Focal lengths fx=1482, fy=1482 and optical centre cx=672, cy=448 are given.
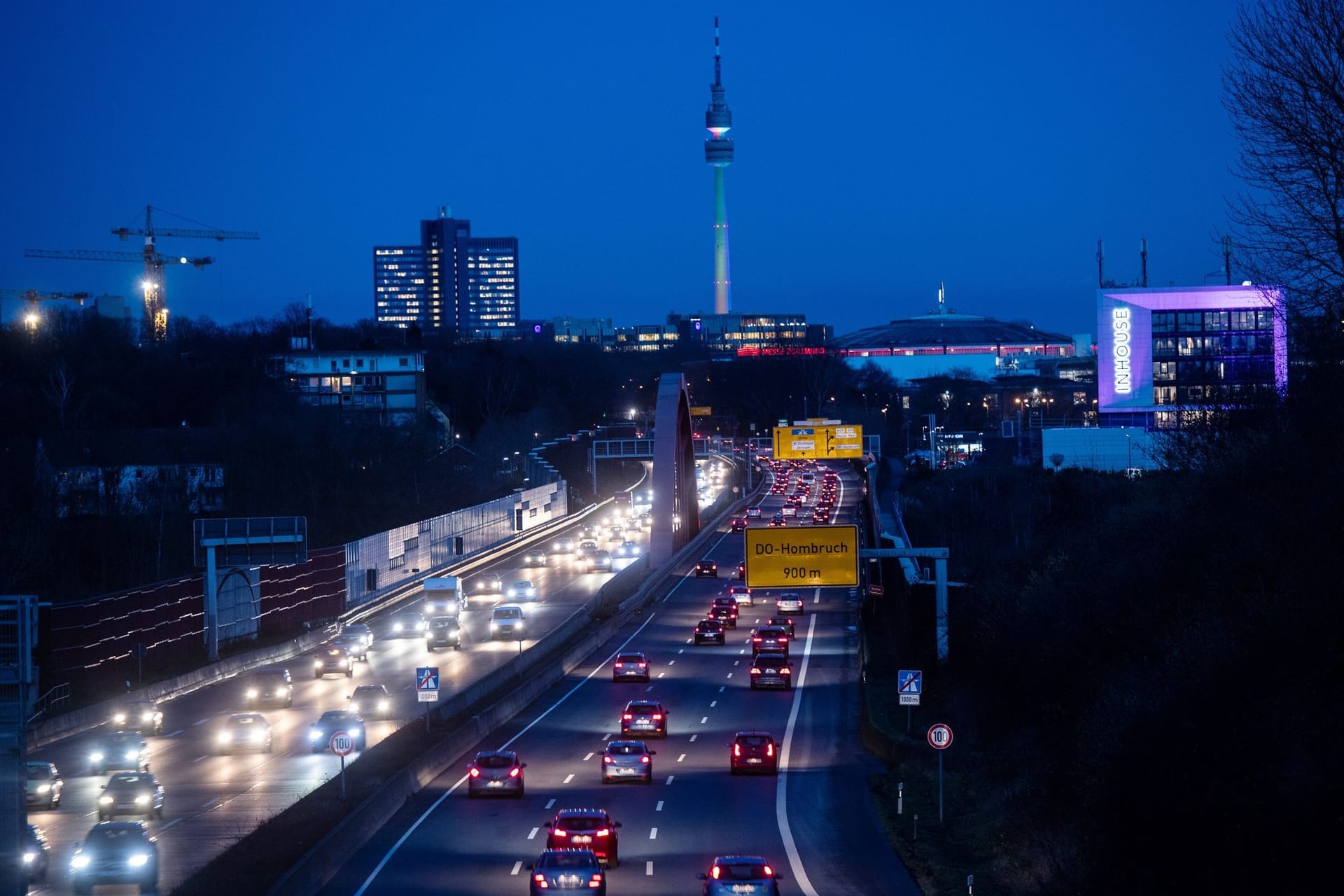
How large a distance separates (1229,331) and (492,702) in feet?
220

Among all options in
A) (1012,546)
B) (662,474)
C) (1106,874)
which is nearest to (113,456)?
(662,474)

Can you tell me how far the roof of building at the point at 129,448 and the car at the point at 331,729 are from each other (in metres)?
52.5

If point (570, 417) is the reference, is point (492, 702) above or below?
below

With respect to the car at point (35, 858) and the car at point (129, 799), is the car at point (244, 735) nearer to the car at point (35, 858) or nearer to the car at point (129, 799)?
the car at point (129, 799)

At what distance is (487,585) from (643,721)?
35673mm

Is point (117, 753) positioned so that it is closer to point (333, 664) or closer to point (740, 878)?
point (333, 664)

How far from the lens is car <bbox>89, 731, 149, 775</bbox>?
94.1ft

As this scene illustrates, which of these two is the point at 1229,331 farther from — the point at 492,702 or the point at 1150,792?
the point at 1150,792

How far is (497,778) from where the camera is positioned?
85.8ft

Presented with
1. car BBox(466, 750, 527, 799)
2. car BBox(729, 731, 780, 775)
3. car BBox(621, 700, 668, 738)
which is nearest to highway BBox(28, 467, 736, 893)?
car BBox(466, 750, 527, 799)

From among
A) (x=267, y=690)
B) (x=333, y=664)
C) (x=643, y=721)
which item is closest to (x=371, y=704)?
(x=267, y=690)

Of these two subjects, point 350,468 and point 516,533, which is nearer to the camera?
point 516,533

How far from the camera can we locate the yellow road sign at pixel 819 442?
6341cm

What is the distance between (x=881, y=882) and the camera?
20344mm
